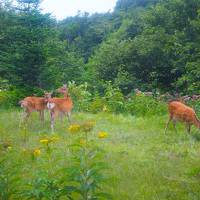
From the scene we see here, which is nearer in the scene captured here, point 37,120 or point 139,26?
point 37,120

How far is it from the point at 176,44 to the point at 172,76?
2.80 m

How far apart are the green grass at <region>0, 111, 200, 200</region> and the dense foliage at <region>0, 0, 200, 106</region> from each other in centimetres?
298

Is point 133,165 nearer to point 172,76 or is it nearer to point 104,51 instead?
point 172,76

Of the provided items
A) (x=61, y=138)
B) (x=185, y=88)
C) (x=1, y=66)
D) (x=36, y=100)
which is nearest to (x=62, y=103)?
(x=36, y=100)

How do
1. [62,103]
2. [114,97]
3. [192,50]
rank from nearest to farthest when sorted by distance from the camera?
[62,103]
[114,97]
[192,50]

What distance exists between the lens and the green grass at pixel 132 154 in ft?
24.2

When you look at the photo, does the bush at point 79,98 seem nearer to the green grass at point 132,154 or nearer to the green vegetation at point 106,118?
the green vegetation at point 106,118

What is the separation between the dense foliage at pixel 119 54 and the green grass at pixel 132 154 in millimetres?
2977

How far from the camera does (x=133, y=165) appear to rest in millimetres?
8938

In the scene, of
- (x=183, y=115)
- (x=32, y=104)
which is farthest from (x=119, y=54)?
(x=183, y=115)

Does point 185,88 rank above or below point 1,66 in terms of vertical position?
below

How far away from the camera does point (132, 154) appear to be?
32.4ft

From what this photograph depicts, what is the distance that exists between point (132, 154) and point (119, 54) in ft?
55.8

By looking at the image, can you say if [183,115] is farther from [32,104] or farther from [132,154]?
[32,104]
